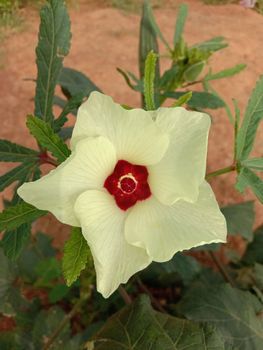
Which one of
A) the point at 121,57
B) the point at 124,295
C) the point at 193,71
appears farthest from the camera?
the point at 121,57

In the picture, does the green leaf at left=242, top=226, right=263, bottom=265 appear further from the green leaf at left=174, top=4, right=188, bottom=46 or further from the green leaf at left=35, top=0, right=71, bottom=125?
the green leaf at left=35, top=0, right=71, bottom=125

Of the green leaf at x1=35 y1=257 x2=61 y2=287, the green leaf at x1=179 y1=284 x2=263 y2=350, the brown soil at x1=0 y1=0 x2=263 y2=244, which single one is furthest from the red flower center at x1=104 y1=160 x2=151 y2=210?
the brown soil at x1=0 y1=0 x2=263 y2=244

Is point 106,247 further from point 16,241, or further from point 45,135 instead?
point 16,241

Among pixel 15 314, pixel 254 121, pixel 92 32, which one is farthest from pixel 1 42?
pixel 254 121

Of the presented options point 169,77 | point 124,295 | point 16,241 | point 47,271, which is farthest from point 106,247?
point 47,271

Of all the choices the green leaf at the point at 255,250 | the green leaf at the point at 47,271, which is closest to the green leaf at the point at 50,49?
the green leaf at the point at 47,271

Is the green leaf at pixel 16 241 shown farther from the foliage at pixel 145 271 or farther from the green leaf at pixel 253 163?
the green leaf at pixel 253 163
